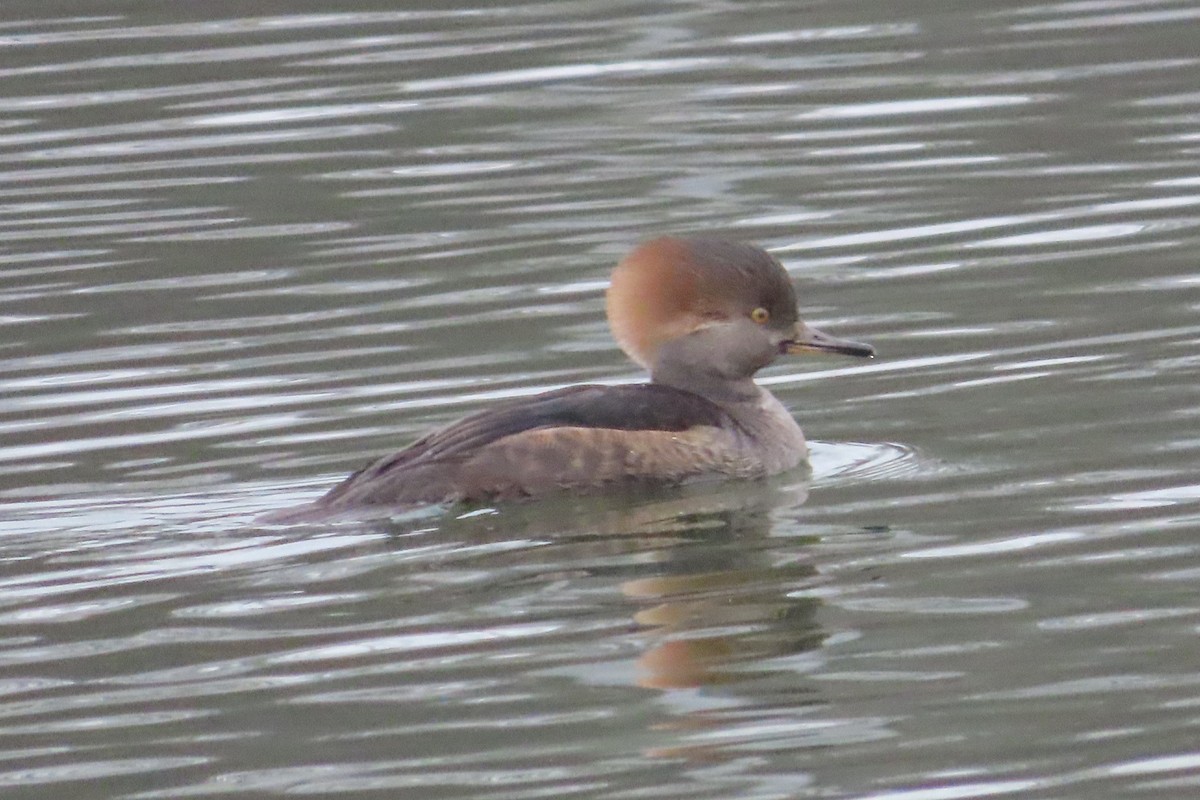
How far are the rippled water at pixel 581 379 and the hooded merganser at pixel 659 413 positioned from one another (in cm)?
12

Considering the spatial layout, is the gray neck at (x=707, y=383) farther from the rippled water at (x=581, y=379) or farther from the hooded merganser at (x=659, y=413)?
the rippled water at (x=581, y=379)

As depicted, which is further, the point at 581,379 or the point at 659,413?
the point at 581,379

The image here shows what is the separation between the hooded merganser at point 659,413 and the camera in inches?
310

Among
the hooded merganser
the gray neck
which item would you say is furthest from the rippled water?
the gray neck

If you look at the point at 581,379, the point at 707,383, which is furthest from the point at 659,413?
the point at 581,379

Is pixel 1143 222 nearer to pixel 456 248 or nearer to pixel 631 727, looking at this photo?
pixel 456 248

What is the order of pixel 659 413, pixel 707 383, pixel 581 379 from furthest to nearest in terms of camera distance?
pixel 581 379 → pixel 707 383 → pixel 659 413

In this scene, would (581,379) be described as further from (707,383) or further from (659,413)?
(659,413)

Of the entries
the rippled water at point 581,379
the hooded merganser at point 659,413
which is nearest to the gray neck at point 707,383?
the hooded merganser at point 659,413

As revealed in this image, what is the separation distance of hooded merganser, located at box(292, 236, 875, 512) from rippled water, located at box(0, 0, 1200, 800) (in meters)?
0.12

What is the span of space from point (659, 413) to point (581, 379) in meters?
1.33

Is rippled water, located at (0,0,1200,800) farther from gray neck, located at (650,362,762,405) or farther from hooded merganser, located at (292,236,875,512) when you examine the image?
gray neck, located at (650,362,762,405)

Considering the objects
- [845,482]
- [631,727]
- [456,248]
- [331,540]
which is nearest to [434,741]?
[631,727]

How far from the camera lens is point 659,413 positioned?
8328mm
